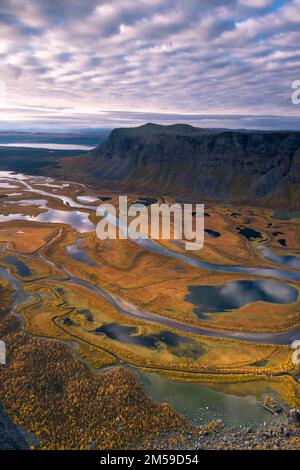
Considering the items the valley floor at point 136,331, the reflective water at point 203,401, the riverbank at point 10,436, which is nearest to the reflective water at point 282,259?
the valley floor at point 136,331

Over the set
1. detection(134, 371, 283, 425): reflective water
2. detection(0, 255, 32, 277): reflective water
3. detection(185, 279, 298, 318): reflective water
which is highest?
detection(0, 255, 32, 277): reflective water

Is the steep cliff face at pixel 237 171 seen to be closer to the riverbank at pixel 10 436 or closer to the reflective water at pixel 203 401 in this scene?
the reflective water at pixel 203 401

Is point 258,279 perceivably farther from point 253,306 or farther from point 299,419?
point 299,419

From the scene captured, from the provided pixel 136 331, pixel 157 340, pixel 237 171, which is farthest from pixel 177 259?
pixel 237 171

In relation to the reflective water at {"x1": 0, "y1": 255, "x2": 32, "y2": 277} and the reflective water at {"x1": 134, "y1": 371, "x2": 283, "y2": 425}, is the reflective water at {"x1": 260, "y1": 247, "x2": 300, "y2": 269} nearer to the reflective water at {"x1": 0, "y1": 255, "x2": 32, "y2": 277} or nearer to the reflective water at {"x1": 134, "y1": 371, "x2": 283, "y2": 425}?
the reflective water at {"x1": 134, "y1": 371, "x2": 283, "y2": 425}

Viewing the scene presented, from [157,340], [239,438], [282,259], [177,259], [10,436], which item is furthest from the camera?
[282,259]

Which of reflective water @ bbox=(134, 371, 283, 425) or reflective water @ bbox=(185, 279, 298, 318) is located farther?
reflective water @ bbox=(185, 279, 298, 318)

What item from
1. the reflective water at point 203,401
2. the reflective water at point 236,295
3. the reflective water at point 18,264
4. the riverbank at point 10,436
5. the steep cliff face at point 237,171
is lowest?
the reflective water at point 203,401

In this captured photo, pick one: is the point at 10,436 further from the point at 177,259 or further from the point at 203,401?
the point at 177,259

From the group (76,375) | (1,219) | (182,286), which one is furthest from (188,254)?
(1,219)

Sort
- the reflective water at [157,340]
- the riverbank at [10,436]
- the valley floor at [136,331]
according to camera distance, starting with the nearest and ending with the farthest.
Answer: the riverbank at [10,436] → the valley floor at [136,331] → the reflective water at [157,340]

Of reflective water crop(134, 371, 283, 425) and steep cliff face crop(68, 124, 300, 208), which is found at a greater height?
steep cliff face crop(68, 124, 300, 208)

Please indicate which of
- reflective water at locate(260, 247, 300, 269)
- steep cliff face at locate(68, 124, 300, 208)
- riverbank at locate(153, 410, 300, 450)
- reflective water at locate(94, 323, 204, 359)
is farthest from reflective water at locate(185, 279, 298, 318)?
steep cliff face at locate(68, 124, 300, 208)
